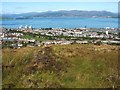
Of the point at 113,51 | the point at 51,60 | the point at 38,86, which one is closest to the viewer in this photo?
the point at 38,86

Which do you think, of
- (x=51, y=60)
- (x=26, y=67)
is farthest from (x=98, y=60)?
(x=26, y=67)

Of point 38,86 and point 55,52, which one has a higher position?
point 55,52

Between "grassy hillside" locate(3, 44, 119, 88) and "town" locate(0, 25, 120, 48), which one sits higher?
"grassy hillside" locate(3, 44, 119, 88)

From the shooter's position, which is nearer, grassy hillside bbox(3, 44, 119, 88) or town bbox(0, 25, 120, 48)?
grassy hillside bbox(3, 44, 119, 88)

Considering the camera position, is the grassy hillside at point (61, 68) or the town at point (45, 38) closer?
the grassy hillside at point (61, 68)

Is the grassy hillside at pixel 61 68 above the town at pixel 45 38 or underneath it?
above

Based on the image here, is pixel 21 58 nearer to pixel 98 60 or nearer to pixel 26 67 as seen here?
pixel 26 67

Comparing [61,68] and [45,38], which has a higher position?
[61,68]

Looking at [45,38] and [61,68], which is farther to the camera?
[45,38]
